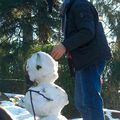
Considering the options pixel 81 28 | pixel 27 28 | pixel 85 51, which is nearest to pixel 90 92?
pixel 85 51

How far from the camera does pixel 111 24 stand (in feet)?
54.6

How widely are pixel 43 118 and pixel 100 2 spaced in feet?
44.2

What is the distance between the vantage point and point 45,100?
3543mm

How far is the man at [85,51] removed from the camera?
3760 mm

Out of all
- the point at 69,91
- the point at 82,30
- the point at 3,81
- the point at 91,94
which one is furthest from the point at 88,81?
the point at 3,81

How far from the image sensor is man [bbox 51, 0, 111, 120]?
12.3 feet

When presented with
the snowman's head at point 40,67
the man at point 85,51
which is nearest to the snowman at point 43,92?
the snowman's head at point 40,67

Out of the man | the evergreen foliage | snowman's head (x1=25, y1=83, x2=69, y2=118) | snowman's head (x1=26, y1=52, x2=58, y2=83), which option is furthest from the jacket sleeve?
the evergreen foliage

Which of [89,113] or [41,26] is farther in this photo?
[41,26]

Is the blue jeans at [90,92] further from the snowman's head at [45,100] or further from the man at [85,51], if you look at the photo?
the snowman's head at [45,100]

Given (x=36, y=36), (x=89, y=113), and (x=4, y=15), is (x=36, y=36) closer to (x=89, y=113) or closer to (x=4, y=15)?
(x=4, y=15)

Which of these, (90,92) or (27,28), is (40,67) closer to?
(90,92)

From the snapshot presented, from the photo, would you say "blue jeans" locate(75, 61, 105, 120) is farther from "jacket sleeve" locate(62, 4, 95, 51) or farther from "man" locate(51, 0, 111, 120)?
"jacket sleeve" locate(62, 4, 95, 51)

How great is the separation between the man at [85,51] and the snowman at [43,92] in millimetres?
133
